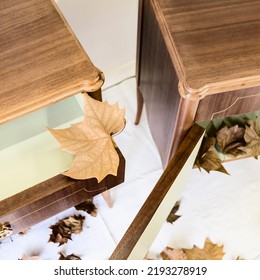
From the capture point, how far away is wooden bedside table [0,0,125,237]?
0.64 meters

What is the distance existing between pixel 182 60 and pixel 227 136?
1.08 feet

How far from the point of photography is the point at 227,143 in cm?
94

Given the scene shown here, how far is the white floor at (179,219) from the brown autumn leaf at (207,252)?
0.02m

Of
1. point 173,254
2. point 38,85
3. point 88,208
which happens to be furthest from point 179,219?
point 38,85

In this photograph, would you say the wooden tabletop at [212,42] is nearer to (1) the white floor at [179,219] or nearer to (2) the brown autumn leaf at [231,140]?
(2) the brown autumn leaf at [231,140]

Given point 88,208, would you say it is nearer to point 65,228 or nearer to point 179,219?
point 65,228

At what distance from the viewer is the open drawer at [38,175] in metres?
0.68

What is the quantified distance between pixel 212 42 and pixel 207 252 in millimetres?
661

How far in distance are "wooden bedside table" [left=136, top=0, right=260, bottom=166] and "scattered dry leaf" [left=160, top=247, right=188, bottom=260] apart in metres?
0.39

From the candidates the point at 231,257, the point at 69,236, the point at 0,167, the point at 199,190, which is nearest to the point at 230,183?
the point at 199,190

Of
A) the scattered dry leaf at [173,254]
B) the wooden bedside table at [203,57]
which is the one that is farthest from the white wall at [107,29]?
the scattered dry leaf at [173,254]

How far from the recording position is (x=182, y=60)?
68cm

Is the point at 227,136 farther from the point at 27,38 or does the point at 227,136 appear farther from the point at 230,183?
the point at 27,38

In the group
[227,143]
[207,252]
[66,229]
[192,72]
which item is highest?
[192,72]
